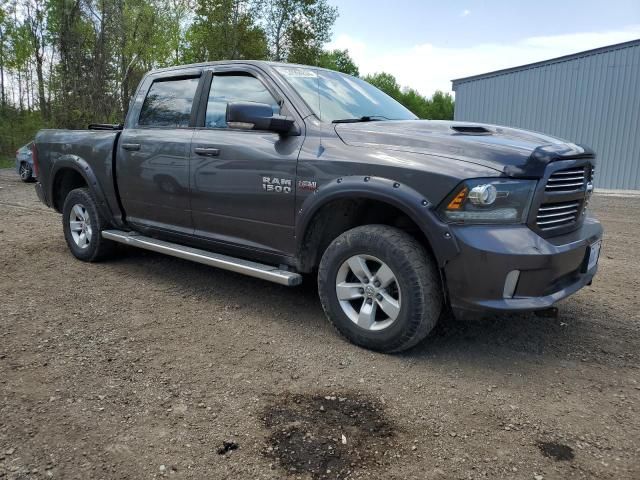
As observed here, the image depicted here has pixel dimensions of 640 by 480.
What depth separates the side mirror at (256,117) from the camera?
11.3ft

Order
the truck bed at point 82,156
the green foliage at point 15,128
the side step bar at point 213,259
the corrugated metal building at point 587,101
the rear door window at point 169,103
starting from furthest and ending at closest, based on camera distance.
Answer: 1. the green foliage at point 15,128
2. the corrugated metal building at point 587,101
3. the truck bed at point 82,156
4. the rear door window at point 169,103
5. the side step bar at point 213,259

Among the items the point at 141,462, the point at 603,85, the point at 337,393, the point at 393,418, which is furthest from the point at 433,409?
the point at 603,85

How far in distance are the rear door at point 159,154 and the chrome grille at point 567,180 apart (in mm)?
2727

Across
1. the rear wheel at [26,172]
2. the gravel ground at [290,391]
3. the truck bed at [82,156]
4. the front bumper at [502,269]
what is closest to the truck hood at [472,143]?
the front bumper at [502,269]

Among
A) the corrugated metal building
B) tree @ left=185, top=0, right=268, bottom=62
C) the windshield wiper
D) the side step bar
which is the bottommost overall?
the side step bar

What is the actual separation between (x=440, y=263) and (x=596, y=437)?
115 cm

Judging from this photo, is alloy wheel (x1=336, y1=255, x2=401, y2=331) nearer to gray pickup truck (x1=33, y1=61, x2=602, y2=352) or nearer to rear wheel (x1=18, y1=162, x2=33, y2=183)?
gray pickup truck (x1=33, y1=61, x2=602, y2=352)

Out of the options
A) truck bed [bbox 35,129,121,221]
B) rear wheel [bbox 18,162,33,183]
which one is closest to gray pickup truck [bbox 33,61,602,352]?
truck bed [bbox 35,129,121,221]

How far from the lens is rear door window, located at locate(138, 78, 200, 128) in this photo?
14.9ft

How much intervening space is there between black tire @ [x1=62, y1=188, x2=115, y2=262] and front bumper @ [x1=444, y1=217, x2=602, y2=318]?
3.81 meters

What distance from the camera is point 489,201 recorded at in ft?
9.46

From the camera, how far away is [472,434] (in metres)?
2.49

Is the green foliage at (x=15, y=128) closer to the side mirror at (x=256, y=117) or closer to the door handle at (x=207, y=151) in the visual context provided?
the door handle at (x=207, y=151)

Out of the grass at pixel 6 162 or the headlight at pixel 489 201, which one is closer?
the headlight at pixel 489 201
